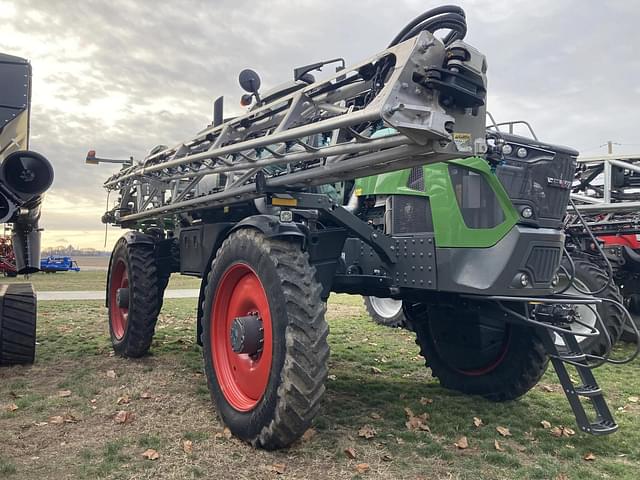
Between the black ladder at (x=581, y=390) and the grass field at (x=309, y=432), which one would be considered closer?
the grass field at (x=309, y=432)

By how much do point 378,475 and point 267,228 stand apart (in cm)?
176

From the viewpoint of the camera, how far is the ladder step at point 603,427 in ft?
12.6

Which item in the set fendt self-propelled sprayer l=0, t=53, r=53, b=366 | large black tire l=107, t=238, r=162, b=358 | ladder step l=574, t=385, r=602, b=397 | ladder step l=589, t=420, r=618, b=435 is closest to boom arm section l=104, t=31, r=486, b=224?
fendt self-propelled sprayer l=0, t=53, r=53, b=366

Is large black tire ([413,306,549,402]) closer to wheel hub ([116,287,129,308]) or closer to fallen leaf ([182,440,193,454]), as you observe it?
fallen leaf ([182,440,193,454])

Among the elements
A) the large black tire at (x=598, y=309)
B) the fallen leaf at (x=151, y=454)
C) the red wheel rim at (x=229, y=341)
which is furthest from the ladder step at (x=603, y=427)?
the large black tire at (x=598, y=309)

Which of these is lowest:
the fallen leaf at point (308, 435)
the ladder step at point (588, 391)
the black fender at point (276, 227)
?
the fallen leaf at point (308, 435)

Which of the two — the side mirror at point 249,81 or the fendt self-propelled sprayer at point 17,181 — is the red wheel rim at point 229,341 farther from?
the fendt self-propelled sprayer at point 17,181

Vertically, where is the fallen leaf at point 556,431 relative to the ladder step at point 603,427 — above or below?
below

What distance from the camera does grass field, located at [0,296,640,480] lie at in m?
3.49

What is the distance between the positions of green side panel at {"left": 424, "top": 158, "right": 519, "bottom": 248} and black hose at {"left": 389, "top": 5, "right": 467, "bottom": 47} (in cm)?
99

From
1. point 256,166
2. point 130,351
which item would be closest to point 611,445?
point 256,166

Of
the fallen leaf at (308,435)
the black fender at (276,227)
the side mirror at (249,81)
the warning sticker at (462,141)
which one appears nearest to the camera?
the warning sticker at (462,141)

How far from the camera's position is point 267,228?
382 cm

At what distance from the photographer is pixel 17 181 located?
5.34 m
